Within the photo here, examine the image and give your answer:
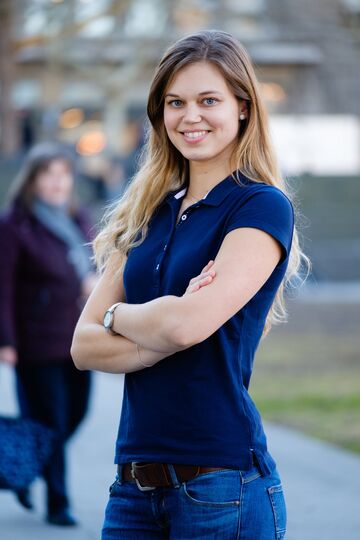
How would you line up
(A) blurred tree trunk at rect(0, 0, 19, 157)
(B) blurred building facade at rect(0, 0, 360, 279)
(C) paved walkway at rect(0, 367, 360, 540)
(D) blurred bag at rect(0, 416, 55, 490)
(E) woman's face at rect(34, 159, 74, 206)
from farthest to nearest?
(B) blurred building facade at rect(0, 0, 360, 279), (A) blurred tree trunk at rect(0, 0, 19, 157), (E) woman's face at rect(34, 159, 74, 206), (C) paved walkway at rect(0, 367, 360, 540), (D) blurred bag at rect(0, 416, 55, 490)

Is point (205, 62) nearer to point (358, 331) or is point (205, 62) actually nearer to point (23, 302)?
point (23, 302)

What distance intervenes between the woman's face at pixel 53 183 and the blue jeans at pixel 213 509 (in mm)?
3615

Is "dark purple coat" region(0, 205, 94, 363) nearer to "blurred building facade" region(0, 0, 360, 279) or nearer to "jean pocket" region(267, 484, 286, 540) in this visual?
"jean pocket" region(267, 484, 286, 540)

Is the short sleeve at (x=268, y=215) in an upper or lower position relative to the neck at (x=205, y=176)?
lower

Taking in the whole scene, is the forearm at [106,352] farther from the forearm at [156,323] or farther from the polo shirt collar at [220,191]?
the polo shirt collar at [220,191]

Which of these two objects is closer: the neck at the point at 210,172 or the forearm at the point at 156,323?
the forearm at the point at 156,323

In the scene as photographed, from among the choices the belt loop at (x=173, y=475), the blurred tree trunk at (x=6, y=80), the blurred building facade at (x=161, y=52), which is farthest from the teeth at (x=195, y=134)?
the blurred building facade at (x=161, y=52)

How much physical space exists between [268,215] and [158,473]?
66cm

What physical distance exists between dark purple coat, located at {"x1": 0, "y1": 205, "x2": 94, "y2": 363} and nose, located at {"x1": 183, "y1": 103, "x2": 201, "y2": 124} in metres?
3.22

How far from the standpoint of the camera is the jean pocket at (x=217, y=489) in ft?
9.01

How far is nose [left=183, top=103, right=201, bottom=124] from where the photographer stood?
9.53ft

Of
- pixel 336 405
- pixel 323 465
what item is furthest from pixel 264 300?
pixel 336 405

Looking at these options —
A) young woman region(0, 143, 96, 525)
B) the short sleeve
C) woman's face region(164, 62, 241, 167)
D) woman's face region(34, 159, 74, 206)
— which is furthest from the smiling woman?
woman's face region(34, 159, 74, 206)

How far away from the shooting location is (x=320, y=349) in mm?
12531
